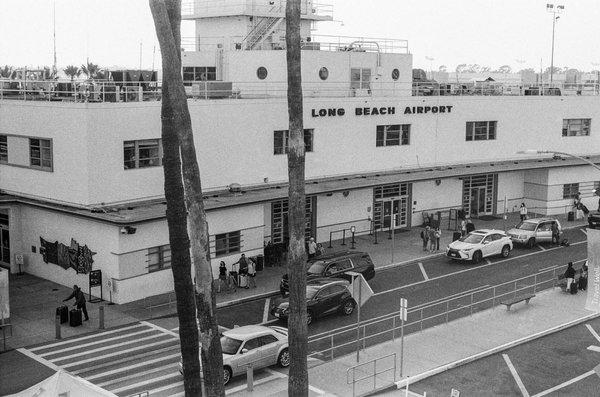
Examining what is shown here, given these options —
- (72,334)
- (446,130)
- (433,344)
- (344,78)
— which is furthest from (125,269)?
(446,130)

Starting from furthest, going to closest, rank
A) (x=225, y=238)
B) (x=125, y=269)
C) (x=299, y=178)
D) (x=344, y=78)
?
(x=344, y=78), (x=225, y=238), (x=125, y=269), (x=299, y=178)

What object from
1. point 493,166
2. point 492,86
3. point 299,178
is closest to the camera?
point 299,178

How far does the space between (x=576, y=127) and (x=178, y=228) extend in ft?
150

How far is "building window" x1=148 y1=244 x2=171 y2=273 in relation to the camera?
3175 cm

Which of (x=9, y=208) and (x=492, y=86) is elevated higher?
(x=492, y=86)

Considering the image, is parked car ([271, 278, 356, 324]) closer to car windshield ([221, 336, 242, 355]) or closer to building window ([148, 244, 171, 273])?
car windshield ([221, 336, 242, 355])

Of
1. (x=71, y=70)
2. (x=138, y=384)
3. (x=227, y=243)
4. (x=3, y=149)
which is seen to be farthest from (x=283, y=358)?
(x=71, y=70)

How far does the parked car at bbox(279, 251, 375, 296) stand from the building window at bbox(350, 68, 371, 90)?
14.9 metres

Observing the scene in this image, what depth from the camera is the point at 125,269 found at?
30.8m

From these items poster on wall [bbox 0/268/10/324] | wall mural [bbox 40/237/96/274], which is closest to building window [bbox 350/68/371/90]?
wall mural [bbox 40/237/96/274]

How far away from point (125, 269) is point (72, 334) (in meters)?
4.15

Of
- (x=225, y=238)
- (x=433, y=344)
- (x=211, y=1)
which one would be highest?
(x=211, y=1)

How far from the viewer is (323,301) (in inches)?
1126

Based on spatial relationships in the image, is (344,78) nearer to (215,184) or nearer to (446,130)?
(446,130)
